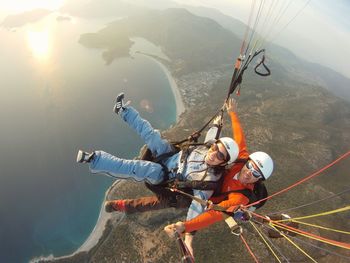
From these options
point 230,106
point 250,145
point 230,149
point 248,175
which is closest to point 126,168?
point 230,149

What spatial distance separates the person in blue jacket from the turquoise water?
26922 mm

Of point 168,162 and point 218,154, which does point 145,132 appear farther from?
point 218,154

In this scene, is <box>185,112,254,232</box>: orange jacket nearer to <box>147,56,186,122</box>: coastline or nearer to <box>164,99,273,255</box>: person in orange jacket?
<box>164,99,273,255</box>: person in orange jacket

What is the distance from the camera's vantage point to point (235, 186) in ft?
19.5

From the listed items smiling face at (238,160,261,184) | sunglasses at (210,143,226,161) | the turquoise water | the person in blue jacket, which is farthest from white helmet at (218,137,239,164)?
the turquoise water

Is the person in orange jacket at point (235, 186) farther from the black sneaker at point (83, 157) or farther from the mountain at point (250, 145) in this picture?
A: the mountain at point (250, 145)

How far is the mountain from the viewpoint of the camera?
2767cm

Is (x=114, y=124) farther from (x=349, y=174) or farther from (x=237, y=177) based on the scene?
(x=237, y=177)

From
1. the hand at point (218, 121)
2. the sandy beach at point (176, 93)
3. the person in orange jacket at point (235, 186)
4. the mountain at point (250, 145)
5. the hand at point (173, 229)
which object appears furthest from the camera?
the sandy beach at point (176, 93)

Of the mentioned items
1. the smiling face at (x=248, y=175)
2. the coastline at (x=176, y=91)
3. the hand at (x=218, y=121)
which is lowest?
the coastline at (x=176, y=91)

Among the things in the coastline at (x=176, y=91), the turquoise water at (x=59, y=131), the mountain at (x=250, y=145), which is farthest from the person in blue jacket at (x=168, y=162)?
the coastline at (x=176, y=91)

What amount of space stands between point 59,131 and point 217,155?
50.1 meters

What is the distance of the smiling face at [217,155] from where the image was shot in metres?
6.06

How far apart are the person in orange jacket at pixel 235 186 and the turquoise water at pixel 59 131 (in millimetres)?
28141
